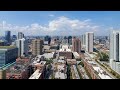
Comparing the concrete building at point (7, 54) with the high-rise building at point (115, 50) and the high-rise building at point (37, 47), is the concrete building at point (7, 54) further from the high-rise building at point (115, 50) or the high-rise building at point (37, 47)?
the high-rise building at point (115, 50)

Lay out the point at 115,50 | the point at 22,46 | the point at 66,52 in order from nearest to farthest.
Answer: the point at 115,50, the point at 22,46, the point at 66,52

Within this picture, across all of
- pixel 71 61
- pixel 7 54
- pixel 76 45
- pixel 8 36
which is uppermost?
pixel 8 36

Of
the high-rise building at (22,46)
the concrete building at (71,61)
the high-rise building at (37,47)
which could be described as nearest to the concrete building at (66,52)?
the concrete building at (71,61)

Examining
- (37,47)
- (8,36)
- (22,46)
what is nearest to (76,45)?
(37,47)

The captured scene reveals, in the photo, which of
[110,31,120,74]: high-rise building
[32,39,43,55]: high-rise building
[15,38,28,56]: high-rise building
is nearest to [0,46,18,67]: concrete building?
[15,38,28,56]: high-rise building

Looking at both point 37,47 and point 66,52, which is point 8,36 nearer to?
point 37,47
